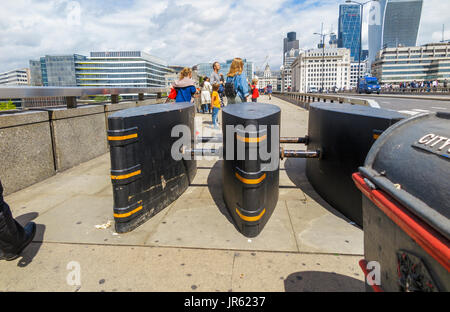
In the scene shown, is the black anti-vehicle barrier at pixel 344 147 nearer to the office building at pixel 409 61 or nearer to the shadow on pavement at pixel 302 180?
the shadow on pavement at pixel 302 180

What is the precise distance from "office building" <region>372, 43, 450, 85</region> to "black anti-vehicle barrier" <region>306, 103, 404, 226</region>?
170687 millimetres

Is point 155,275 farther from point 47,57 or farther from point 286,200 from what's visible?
point 47,57

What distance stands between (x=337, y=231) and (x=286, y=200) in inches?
47.0

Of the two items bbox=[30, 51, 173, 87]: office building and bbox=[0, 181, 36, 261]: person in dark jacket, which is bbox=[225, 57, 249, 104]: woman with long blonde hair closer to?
bbox=[0, 181, 36, 261]: person in dark jacket

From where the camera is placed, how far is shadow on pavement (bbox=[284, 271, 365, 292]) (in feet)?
8.47

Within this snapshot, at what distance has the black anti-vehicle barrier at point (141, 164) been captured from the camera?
3.55m

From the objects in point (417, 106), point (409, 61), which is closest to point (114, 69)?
point (409, 61)

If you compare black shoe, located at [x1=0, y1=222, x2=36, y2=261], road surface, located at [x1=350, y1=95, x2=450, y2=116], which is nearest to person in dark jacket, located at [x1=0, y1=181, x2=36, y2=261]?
black shoe, located at [x1=0, y1=222, x2=36, y2=261]

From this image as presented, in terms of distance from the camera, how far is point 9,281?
2729 millimetres

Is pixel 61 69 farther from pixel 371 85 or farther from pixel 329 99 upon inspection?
pixel 329 99

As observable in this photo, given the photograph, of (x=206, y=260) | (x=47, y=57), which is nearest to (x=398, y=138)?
(x=206, y=260)

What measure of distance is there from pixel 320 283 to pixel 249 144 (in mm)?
1556

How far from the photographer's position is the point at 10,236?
9.26ft

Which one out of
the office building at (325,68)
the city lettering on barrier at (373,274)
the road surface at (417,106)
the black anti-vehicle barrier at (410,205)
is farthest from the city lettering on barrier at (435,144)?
the office building at (325,68)
